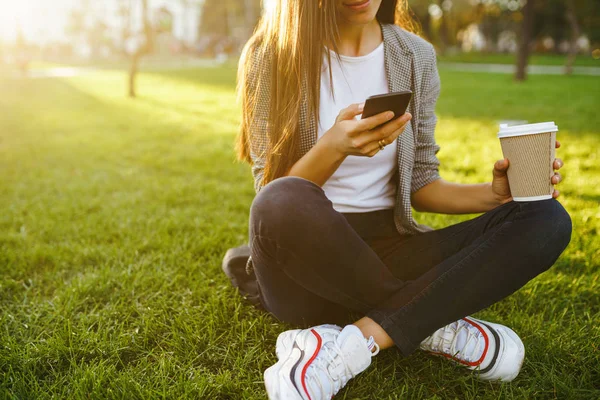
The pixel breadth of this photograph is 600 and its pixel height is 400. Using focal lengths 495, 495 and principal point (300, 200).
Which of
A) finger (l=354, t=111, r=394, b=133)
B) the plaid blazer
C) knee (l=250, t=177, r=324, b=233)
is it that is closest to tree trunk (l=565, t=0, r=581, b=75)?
the plaid blazer

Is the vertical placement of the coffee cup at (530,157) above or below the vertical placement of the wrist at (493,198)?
above

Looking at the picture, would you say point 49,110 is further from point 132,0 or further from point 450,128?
point 450,128

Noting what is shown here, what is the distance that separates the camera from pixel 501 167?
1564mm

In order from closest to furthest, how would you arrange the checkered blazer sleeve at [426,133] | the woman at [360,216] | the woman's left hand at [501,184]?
the woman at [360,216] < the woman's left hand at [501,184] < the checkered blazer sleeve at [426,133]

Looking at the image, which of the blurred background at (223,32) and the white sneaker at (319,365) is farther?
the blurred background at (223,32)

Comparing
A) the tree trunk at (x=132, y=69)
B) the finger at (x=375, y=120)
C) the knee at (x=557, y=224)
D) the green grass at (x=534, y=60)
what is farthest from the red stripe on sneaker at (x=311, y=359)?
the green grass at (x=534, y=60)

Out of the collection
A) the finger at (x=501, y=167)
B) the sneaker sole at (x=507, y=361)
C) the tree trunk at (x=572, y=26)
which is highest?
the tree trunk at (x=572, y=26)

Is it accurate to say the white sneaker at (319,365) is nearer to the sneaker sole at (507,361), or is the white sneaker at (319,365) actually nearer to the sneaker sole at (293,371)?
the sneaker sole at (293,371)

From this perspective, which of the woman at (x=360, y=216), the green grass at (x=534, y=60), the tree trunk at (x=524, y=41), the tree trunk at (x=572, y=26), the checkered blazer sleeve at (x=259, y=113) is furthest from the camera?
the green grass at (x=534, y=60)

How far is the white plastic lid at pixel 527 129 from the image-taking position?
1390mm

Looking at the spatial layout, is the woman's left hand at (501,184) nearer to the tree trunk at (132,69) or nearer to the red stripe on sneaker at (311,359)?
the red stripe on sneaker at (311,359)

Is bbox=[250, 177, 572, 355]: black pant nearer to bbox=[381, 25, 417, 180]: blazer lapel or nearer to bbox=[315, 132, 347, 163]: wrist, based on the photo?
bbox=[315, 132, 347, 163]: wrist

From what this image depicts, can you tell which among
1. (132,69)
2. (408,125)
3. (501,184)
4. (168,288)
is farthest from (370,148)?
(132,69)

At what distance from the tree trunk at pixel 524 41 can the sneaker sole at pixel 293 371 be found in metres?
12.1
